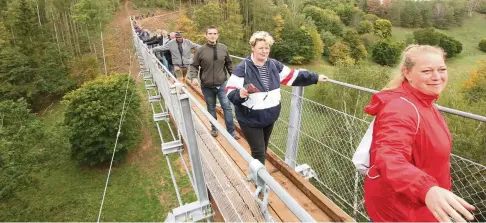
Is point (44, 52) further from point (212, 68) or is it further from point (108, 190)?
point (212, 68)

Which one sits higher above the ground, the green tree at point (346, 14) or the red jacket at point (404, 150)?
the green tree at point (346, 14)

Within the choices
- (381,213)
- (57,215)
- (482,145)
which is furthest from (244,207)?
(57,215)

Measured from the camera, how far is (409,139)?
1.25 metres

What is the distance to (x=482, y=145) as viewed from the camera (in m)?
12.0

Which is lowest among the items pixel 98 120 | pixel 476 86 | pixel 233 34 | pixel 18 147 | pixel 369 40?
pixel 18 147

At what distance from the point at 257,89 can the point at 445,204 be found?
5.57 ft

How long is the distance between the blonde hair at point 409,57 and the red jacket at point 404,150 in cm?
7

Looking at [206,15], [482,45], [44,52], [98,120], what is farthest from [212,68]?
[482,45]

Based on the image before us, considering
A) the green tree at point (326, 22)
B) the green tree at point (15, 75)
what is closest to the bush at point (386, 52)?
the green tree at point (326, 22)

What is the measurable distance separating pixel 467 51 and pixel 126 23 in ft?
164

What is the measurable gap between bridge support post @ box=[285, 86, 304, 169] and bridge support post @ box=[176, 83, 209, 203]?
1174 mm

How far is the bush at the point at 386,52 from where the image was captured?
44312 mm

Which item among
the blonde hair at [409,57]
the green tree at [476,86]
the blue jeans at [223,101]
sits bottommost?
the green tree at [476,86]

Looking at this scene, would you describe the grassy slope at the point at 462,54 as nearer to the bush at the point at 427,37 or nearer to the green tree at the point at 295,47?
the green tree at the point at 295,47
